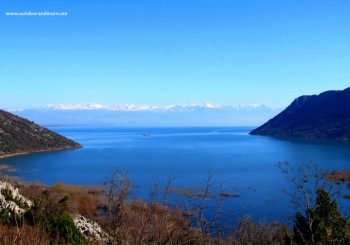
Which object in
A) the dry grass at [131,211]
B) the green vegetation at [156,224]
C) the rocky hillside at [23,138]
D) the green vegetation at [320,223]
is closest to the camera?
the green vegetation at [156,224]

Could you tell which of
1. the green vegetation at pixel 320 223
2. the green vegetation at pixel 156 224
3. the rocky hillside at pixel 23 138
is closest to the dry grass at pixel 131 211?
the green vegetation at pixel 156 224

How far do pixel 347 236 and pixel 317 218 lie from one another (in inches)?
275

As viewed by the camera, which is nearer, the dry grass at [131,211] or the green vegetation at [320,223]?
the dry grass at [131,211]

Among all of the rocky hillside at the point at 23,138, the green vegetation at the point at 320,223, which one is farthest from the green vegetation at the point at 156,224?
the rocky hillside at the point at 23,138

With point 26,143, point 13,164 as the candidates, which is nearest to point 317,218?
point 13,164

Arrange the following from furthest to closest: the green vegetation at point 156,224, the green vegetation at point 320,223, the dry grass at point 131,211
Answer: the green vegetation at point 320,223
the dry grass at point 131,211
the green vegetation at point 156,224

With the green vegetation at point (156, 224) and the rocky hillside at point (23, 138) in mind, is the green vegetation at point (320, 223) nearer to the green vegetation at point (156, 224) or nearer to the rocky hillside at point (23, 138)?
the green vegetation at point (156, 224)

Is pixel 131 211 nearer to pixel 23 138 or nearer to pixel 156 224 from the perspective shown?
pixel 156 224

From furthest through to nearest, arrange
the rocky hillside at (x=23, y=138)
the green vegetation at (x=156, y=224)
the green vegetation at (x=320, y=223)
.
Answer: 1. the rocky hillside at (x=23, y=138)
2. the green vegetation at (x=320, y=223)
3. the green vegetation at (x=156, y=224)

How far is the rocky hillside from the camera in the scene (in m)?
113

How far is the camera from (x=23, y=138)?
121750 millimetres

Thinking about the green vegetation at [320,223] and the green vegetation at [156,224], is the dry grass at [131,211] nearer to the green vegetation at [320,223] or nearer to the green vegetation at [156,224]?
the green vegetation at [156,224]

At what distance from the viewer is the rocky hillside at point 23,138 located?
371 feet

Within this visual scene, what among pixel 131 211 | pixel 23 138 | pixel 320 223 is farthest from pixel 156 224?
pixel 23 138
